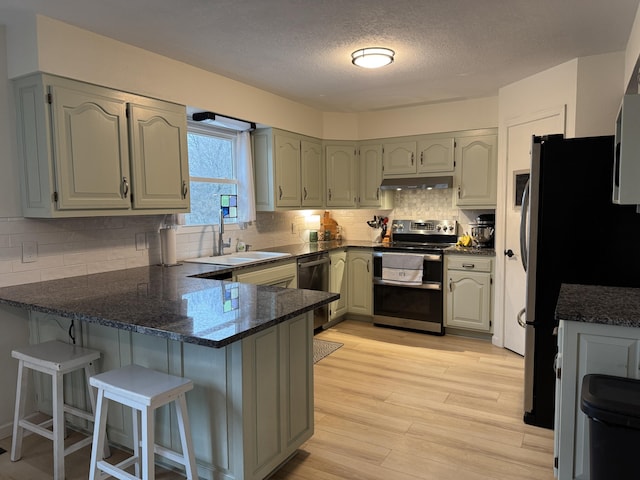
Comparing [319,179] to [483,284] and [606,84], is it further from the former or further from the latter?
[606,84]

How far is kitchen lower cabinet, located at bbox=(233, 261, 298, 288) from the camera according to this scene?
338cm

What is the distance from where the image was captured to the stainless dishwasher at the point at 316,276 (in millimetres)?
4147

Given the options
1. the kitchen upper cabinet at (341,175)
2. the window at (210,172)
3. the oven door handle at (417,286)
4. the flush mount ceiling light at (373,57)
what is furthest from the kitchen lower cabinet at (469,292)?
the window at (210,172)

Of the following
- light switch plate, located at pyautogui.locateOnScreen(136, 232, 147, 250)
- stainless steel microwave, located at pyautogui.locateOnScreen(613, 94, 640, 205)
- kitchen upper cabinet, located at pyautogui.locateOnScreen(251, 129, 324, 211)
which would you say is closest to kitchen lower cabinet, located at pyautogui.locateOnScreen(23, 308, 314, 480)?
light switch plate, located at pyautogui.locateOnScreen(136, 232, 147, 250)

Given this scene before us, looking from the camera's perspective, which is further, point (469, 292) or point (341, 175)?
point (341, 175)

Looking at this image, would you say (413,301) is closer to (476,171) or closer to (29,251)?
(476,171)

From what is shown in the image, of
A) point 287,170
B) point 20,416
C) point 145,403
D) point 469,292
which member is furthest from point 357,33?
point 20,416

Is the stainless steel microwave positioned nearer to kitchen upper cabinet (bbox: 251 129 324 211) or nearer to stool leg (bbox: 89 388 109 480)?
stool leg (bbox: 89 388 109 480)

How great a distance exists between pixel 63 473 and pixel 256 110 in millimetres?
3071

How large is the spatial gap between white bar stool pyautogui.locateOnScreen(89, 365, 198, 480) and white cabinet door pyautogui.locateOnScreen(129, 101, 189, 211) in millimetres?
1354

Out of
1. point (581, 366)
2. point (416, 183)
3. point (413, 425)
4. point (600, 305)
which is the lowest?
point (413, 425)

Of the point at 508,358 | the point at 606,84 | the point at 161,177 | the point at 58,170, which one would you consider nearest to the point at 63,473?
the point at 58,170

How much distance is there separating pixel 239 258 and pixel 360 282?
62.2 inches

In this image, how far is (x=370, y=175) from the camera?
5.00m
